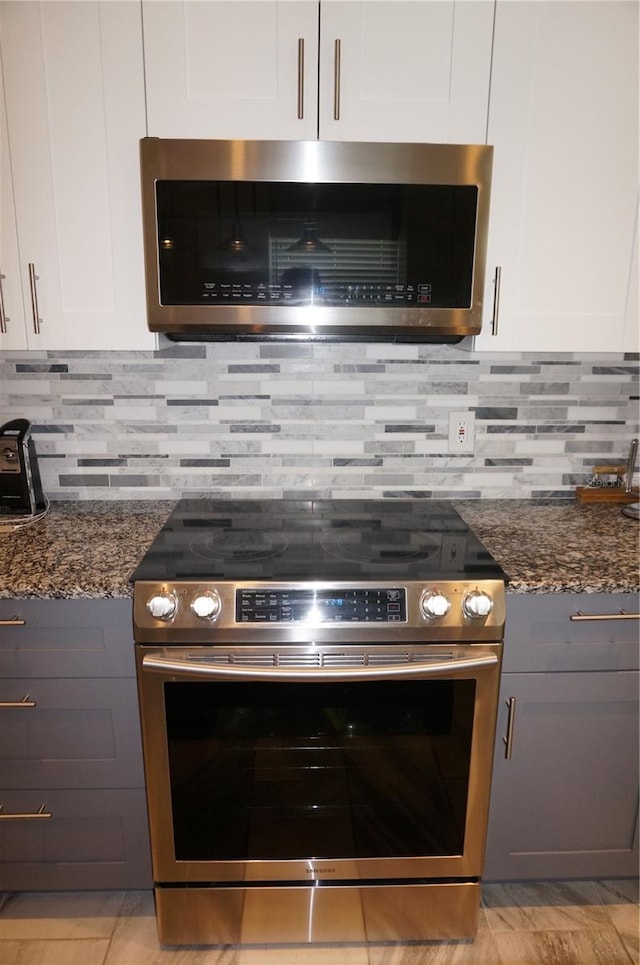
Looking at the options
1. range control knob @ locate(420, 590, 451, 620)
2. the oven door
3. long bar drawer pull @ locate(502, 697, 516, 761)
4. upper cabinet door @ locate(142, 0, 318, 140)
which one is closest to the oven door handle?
the oven door

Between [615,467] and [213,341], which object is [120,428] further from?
[615,467]

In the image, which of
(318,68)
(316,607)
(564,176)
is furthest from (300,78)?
(316,607)

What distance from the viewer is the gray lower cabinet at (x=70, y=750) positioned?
134 cm

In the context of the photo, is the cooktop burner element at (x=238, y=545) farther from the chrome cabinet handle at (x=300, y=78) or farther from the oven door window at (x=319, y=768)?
the chrome cabinet handle at (x=300, y=78)

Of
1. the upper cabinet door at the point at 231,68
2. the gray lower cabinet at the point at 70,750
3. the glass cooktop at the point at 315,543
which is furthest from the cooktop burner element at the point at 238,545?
the upper cabinet door at the point at 231,68

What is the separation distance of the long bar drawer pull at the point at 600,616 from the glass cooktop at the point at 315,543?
206mm

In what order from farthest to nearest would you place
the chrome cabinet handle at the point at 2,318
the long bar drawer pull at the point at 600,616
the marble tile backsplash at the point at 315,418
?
1. the marble tile backsplash at the point at 315,418
2. the chrome cabinet handle at the point at 2,318
3. the long bar drawer pull at the point at 600,616

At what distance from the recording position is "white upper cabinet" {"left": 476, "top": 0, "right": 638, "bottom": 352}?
1.38 meters

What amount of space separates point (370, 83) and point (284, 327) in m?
0.59

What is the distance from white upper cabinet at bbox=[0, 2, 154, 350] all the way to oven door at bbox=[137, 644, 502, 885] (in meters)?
0.84

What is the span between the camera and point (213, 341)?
1.77 m

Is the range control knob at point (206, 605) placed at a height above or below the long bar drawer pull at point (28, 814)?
Result: above

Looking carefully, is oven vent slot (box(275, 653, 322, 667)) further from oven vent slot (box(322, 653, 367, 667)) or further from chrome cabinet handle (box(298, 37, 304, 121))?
chrome cabinet handle (box(298, 37, 304, 121))

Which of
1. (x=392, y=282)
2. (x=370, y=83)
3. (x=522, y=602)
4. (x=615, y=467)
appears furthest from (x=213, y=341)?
(x=615, y=467)
